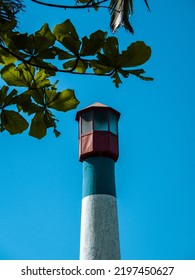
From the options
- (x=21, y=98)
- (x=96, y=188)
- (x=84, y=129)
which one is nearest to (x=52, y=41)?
(x=21, y=98)

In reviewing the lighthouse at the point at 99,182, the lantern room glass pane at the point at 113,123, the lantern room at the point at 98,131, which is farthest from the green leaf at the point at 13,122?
the lantern room glass pane at the point at 113,123

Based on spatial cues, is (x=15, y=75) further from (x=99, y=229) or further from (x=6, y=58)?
(x=99, y=229)

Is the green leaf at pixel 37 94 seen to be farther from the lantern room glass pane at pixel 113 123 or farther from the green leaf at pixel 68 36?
the lantern room glass pane at pixel 113 123

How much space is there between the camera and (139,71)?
1.14 m

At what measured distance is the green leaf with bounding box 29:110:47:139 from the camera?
121 centimetres

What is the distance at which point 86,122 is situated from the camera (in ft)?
47.4

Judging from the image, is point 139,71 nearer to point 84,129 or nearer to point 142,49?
point 142,49

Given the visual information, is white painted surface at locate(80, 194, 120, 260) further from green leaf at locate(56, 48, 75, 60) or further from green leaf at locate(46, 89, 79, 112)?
green leaf at locate(56, 48, 75, 60)

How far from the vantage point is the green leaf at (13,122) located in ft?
3.79

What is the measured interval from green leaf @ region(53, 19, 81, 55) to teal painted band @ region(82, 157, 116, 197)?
11.2m

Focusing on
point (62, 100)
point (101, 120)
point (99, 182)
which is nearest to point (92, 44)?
point (62, 100)

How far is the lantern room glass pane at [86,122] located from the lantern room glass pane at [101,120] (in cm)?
16

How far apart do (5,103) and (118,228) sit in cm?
1140

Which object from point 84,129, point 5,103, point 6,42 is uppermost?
point 84,129
